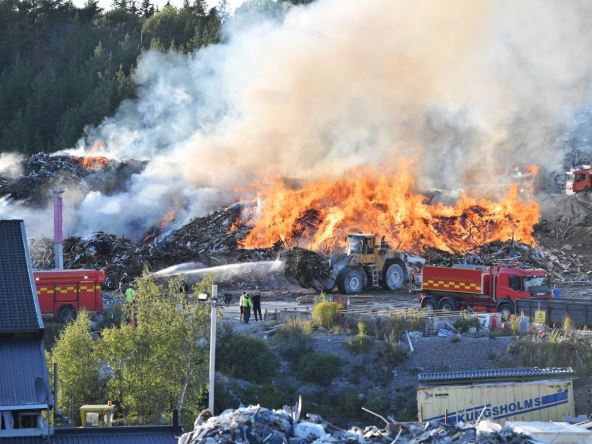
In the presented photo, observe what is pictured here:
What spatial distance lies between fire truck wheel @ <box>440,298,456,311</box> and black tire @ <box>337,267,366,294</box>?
5584 mm

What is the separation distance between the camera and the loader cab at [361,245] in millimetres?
45344

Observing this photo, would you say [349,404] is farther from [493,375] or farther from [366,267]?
[366,267]

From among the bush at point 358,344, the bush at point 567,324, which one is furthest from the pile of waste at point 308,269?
the bush at point 567,324

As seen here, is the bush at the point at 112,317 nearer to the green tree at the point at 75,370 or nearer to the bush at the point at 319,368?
the bush at the point at 319,368

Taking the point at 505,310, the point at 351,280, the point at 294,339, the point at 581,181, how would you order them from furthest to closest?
the point at 581,181 → the point at 351,280 → the point at 505,310 → the point at 294,339

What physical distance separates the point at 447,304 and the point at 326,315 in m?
5.05

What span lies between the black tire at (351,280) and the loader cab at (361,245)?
46cm

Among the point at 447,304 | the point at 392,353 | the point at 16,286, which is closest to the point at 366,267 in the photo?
the point at 447,304

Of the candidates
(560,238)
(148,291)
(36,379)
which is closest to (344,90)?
(560,238)

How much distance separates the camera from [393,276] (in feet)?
154

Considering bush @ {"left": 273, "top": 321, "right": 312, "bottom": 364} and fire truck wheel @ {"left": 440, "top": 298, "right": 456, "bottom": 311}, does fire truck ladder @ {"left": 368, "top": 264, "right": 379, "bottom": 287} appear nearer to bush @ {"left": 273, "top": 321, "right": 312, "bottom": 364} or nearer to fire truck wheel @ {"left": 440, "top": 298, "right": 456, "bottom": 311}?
fire truck wheel @ {"left": 440, "top": 298, "right": 456, "bottom": 311}

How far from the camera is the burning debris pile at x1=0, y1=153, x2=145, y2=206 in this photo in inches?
2249

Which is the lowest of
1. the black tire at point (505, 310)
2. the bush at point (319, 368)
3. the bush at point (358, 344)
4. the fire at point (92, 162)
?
the bush at point (319, 368)

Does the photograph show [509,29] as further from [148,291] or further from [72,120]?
[148,291]
